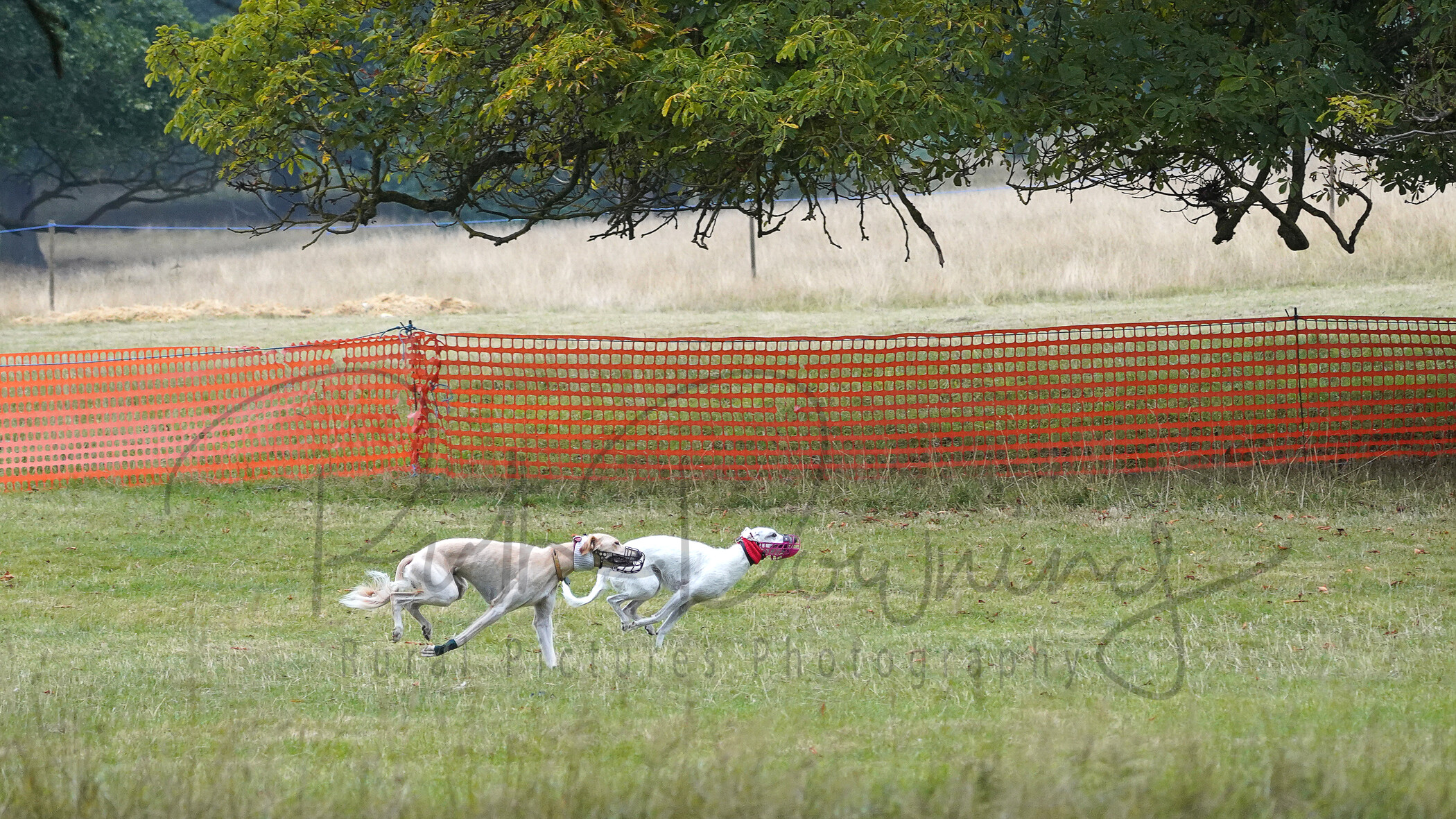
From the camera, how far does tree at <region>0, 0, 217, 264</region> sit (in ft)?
139

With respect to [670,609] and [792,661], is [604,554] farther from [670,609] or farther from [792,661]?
[792,661]

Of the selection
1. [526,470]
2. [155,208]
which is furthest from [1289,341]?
[155,208]

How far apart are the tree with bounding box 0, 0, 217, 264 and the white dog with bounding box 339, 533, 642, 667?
37.0 metres

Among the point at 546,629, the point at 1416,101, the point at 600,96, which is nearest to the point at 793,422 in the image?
the point at 600,96

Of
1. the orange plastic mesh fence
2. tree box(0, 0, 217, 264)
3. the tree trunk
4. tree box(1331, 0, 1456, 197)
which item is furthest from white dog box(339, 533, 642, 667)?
the tree trunk

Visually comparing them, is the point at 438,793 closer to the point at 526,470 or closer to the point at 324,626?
the point at 324,626

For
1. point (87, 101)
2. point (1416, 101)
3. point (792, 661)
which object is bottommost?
point (792, 661)

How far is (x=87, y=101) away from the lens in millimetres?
44281

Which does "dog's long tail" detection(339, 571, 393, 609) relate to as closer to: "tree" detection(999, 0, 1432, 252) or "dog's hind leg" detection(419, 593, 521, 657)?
"dog's hind leg" detection(419, 593, 521, 657)

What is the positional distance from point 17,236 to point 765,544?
51.9 meters

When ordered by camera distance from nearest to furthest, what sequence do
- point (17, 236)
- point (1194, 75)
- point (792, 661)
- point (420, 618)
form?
point (420, 618), point (792, 661), point (1194, 75), point (17, 236)

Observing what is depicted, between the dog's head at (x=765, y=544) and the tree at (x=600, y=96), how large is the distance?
464cm

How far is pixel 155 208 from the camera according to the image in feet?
200

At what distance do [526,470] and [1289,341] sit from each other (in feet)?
33.7
